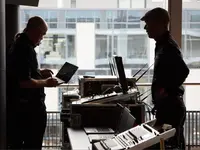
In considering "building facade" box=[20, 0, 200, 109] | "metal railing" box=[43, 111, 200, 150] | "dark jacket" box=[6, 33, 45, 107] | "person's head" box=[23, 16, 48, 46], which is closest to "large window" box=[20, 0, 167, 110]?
"building facade" box=[20, 0, 200, 109]

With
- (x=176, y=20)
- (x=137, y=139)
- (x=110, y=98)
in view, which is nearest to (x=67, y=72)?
(x=110, y=98)

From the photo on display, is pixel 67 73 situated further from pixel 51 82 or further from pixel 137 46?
pixel 137 46

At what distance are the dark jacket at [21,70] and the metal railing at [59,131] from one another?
4.00 feet

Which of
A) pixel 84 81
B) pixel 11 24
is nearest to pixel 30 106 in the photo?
pixel 84 81

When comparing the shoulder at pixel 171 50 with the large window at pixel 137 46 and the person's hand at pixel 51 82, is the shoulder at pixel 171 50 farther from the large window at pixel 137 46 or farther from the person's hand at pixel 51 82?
the large window at pixel 137 46

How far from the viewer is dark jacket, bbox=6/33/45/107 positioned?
397 centimetres

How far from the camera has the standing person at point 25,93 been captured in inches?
157

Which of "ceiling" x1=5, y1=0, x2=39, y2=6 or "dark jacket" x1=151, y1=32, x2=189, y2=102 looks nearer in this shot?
"dark jacket" x1=151, y1=32, x2=189, y2=102

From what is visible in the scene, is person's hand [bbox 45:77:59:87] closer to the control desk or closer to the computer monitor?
the computer monitor

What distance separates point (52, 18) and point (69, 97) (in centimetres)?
165

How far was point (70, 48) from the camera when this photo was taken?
18.4 feet

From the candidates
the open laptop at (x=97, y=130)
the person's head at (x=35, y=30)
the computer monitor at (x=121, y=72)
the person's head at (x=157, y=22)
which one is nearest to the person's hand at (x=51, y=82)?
the person's head at (x=35, y=30)

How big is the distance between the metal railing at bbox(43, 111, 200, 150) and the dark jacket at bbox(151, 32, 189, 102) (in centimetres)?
203

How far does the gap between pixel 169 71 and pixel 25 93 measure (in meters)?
1.43
